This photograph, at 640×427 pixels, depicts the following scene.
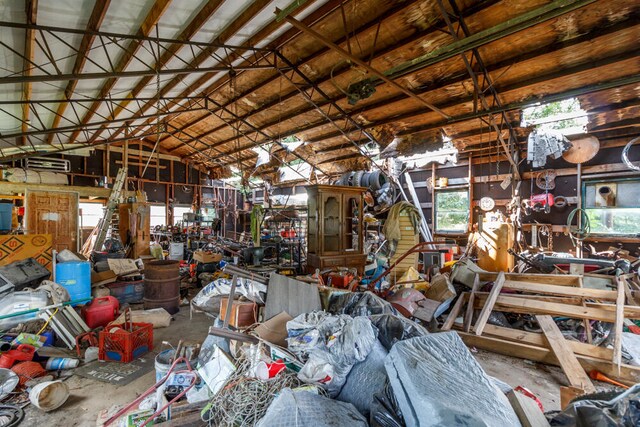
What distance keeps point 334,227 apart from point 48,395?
5109mm

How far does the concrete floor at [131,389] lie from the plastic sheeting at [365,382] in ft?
5.61

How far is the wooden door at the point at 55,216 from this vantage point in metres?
7.99

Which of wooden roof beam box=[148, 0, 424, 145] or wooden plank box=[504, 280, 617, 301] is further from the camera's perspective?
wooden roof beam box=[148, 0, 424, 145]

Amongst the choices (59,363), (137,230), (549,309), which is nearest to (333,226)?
(549,309)

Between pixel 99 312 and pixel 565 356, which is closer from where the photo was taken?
pixel 565 356

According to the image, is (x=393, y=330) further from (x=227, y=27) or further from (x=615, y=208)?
(x=615, y=208)

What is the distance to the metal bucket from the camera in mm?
4852

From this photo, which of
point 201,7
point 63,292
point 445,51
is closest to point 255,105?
point 201,7

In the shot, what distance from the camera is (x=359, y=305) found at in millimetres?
3139

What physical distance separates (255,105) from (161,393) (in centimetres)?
819

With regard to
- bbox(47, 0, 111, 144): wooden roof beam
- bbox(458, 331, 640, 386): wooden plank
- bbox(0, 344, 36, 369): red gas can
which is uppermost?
bbox(47, 0, 111, 144): wooden roof beam

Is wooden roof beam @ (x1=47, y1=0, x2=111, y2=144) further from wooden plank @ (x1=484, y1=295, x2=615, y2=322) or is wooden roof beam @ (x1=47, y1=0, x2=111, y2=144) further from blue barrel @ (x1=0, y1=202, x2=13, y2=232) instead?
wooden plank @ (x1=484, y1=295, x2=615, y2=322)

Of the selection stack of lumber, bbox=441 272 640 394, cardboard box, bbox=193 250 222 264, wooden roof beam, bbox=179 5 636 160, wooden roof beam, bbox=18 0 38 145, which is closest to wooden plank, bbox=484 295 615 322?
stack of lumber, bbox=441 272 640 394

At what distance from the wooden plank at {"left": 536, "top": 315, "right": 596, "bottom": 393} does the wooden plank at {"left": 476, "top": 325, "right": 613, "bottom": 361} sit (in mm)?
103
